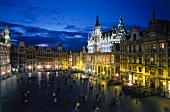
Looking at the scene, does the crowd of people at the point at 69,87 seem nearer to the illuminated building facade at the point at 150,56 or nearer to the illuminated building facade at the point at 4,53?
the illuminated building facade at the point at 150,56

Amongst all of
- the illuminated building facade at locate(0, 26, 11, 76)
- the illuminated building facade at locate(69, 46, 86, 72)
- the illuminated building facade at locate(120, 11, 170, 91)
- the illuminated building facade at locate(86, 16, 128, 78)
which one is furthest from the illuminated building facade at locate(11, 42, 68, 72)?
the illuminated building facade at locate(120, 11, 170, 91)

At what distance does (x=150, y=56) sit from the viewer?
48438 millimetres

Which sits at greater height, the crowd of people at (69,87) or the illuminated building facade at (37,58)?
the illuminated building facade at (37,58)

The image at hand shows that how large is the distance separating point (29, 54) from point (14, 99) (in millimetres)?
77947

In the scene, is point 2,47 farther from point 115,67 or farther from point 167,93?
point 167,93

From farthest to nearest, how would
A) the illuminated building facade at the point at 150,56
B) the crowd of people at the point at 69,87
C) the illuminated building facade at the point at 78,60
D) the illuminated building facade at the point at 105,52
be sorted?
the illuminated building facade at the point at 78,60
the illuminated building facade at the point at 105,52
the illuminated building facade at the point at 150,56
the crowd of people at the point at 69,87

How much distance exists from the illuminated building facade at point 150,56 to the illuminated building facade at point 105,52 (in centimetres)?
880

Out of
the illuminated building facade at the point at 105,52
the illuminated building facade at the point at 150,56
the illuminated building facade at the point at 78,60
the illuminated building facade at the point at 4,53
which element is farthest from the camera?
the illuminated building facade at the point at 78,60

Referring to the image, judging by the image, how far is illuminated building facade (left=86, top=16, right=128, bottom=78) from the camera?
7431cm

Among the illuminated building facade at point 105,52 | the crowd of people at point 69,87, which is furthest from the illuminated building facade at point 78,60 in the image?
the crowd of people at point 69,87

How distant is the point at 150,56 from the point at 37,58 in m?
83.7

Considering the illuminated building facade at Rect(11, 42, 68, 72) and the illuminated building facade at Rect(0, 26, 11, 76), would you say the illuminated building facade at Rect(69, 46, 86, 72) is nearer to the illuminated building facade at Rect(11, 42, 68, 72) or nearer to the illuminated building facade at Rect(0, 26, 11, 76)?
the illuminated building facade at Rect(11, 42, 68, 72)

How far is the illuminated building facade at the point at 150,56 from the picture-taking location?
144 feet

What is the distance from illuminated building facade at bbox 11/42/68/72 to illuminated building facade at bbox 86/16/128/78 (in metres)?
32.5
